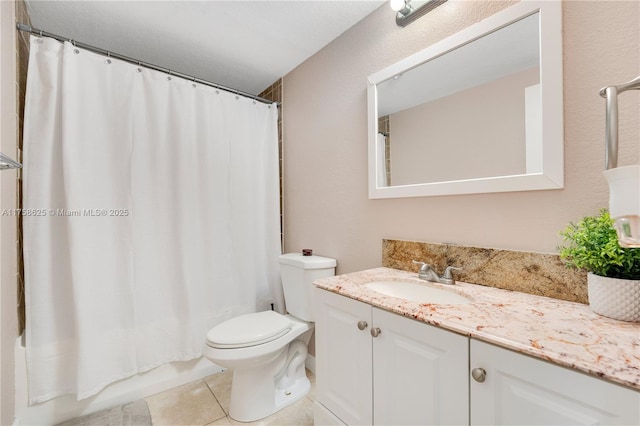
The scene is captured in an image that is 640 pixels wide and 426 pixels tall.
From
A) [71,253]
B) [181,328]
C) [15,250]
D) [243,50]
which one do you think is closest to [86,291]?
[71,253]

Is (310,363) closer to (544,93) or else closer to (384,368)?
(384,368)

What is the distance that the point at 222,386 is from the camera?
176cm

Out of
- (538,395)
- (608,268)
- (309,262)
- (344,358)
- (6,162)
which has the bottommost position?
(344,358)

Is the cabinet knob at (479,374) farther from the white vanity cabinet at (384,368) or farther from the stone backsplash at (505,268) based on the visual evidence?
the stone backsplash at (505,268)

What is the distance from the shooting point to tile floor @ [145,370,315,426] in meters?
1.45

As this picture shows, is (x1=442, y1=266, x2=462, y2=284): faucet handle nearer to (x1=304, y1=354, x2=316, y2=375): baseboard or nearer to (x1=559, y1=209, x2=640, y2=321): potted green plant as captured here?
(x1=559, y1=209, x2=640, y2=321): potted green plant

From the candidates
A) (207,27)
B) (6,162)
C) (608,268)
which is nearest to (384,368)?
(608,268)

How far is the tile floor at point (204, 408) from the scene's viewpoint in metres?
1.45

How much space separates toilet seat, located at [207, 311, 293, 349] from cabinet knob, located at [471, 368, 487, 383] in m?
1.02

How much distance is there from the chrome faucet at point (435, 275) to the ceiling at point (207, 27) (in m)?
1.43

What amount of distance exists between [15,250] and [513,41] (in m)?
2.42

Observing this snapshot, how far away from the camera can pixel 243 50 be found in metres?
1.84

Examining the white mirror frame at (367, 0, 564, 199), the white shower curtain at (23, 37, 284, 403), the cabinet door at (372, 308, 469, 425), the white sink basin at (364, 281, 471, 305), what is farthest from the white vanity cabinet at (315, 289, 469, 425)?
the white shower curtain at (23, 37, 284, 403)

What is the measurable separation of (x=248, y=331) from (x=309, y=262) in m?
0.52
